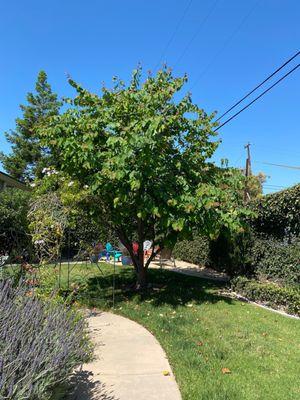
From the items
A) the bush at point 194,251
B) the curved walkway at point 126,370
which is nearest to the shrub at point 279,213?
the curved walkway at point 126,370

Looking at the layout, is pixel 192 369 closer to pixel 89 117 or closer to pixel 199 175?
pixel 199 175

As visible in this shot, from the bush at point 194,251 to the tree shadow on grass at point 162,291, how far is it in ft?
10.1

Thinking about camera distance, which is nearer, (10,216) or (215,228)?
(215,228)

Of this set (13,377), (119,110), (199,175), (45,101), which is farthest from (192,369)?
(45,101)

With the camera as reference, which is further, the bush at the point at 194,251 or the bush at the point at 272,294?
the bush at the point at 194,251

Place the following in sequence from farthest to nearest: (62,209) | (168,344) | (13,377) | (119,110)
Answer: (119,110) → (62,209) → (168,344) → (13,377)

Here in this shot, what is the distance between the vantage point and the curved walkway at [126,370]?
13.8 ft

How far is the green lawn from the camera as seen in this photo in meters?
4.37

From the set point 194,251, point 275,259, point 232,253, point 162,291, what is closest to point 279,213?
point 275,259

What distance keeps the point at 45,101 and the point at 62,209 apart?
32453 millimetres

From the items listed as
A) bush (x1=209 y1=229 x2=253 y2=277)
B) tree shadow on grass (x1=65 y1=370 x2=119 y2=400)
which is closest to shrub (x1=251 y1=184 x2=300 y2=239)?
bush (x1=209 y1=229 x2=253 y2=277)

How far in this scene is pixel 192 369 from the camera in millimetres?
4832

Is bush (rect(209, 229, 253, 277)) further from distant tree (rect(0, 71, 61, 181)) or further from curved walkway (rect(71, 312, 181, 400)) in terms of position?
distant tree (rect(0, 71, 61, 181))

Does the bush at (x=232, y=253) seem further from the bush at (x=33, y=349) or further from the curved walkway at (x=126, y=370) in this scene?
the bush at (x=33, y=349)
